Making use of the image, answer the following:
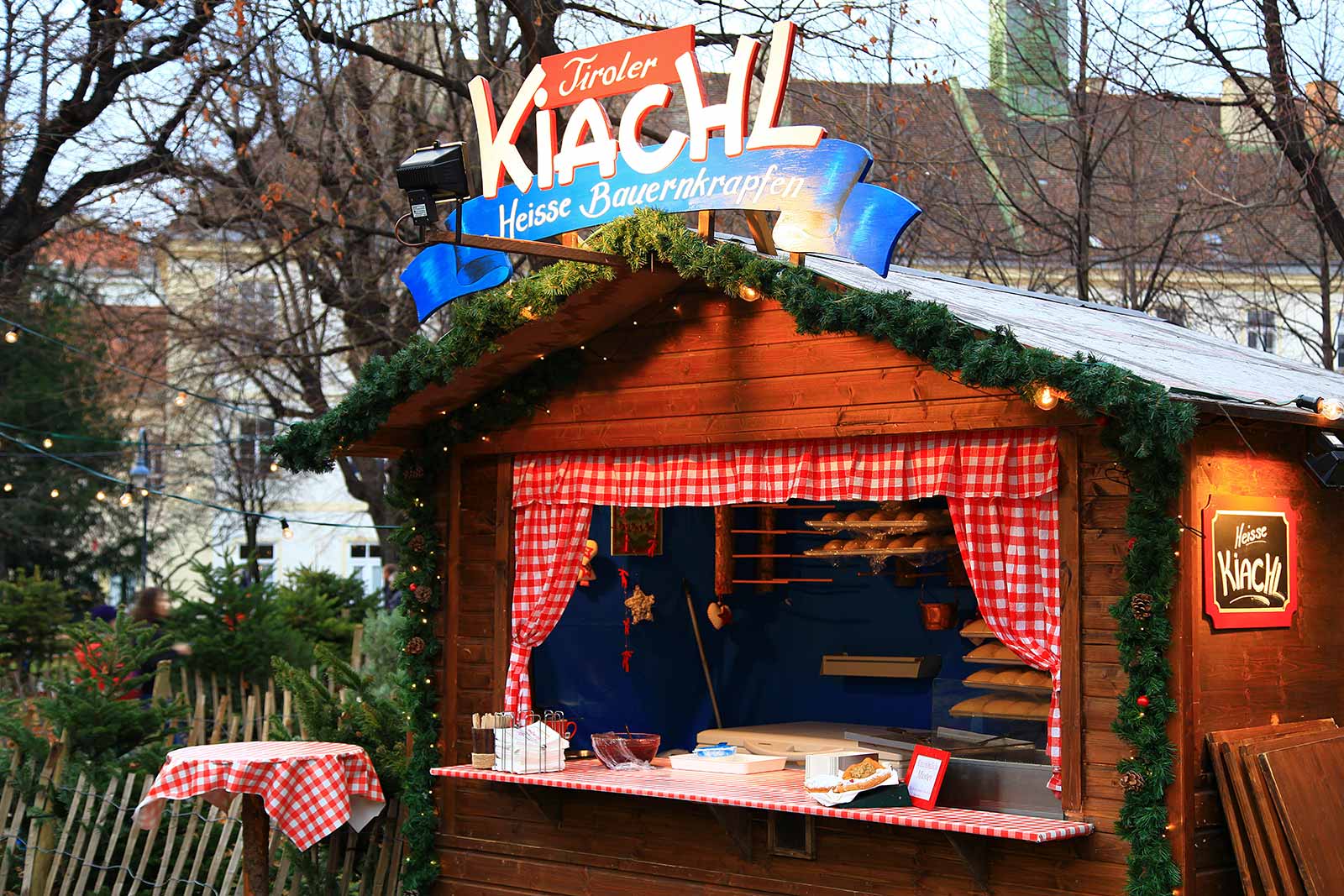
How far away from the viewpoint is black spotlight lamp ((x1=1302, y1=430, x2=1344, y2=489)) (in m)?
6.55

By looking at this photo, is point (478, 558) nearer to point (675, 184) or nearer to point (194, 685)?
point (675, 184)

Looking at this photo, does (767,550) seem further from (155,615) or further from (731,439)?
(155,615)

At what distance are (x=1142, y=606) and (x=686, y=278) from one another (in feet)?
8.50

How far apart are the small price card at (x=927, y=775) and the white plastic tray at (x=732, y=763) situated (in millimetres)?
1191

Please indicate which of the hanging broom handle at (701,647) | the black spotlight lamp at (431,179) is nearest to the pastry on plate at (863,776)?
the hanging broom handle at (701,647)

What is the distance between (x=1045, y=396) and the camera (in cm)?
578

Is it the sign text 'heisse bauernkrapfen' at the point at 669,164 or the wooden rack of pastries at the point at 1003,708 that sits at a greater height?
the sign text 'heisse bauernkrapfen' at the point at 669,164

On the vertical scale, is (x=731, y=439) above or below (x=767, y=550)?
above

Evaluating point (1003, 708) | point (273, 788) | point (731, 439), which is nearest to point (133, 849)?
point (273, 788)

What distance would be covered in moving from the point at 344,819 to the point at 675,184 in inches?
153

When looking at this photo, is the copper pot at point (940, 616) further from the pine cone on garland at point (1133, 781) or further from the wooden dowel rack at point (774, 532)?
the pine cone on garland at point (1133, 781)

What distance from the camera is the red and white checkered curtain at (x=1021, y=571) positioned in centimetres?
641

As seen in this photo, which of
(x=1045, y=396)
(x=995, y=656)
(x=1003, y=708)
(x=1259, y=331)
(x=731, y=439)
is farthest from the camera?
(x=1259, y=331)

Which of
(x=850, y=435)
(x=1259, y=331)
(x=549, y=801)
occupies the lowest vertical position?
(x=549, y=801)
